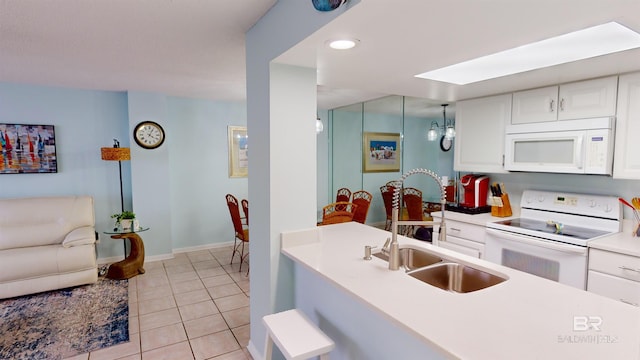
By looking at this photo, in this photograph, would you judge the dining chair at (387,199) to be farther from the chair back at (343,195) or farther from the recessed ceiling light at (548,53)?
the recessed ceiling light at (548,53)

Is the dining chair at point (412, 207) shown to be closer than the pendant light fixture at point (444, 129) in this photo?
No

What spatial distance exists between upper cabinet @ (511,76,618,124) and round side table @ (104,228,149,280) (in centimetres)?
426

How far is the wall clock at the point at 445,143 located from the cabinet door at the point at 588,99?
Result: 119cm

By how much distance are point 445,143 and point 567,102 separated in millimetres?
1339

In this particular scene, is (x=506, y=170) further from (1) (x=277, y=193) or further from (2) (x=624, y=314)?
(1) (x=277, y=193)

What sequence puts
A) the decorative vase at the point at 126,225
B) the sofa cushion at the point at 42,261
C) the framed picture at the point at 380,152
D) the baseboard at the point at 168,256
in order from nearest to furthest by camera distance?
1. the sofa cushion at the point at 42,261
2. the decorative vase at the point at 126,225
3. the baseboard at the point at 168,256
4. the framed picture at the point at 380,152

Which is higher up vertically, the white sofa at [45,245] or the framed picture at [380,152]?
the framed picture at [380,152]

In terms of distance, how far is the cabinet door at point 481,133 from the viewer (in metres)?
3.02

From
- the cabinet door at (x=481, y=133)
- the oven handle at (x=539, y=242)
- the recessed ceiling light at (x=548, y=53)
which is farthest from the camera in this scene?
the cabinet door at (x=481, y=133)

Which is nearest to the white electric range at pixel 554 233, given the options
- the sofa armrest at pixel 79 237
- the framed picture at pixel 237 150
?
the framed picture at pixel 237 150

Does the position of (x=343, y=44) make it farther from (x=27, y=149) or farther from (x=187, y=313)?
(x=27, y=149)

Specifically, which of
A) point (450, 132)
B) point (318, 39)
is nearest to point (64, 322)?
point (318, 39)

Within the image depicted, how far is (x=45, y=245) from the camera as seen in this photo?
3.52 metres

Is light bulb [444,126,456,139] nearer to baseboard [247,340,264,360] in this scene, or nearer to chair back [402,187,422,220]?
chair back [402,187,422,220]
